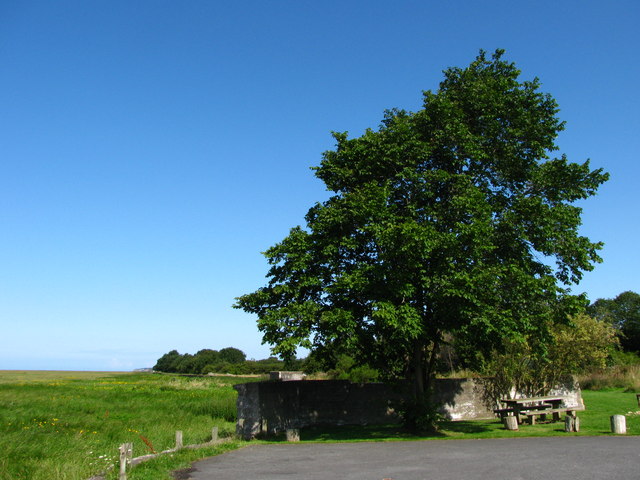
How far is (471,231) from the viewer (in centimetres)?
1669

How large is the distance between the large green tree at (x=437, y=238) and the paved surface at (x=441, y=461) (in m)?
3.54

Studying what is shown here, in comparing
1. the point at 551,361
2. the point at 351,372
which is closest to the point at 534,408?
the point at 551,361

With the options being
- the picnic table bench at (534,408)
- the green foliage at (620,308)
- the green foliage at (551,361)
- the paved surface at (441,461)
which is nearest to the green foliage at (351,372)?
the green foliage at (551,361)

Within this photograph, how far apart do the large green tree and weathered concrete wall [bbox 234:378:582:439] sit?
3492 millimetres

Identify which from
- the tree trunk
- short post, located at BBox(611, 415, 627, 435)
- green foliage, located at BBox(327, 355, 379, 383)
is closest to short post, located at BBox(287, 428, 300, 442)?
the tree trunk

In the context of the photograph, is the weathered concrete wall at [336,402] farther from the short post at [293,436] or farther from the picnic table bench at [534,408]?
the picnic table bench at [534,408]

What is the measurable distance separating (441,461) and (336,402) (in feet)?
39.0

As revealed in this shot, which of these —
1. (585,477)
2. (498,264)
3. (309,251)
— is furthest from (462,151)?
(585,477)

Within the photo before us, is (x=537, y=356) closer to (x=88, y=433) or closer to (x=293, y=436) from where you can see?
(x=293, y=436)

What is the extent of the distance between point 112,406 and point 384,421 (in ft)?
59.0

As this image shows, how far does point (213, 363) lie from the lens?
410 ft

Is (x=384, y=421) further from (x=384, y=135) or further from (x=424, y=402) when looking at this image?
(x=384, y=135)

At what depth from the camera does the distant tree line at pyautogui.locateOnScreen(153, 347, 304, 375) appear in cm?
9994

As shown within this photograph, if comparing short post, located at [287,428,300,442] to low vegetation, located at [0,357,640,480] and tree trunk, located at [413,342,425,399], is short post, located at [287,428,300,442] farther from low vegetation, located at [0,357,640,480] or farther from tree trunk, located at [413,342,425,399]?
tree trunk, located at [413,342,425,399]
